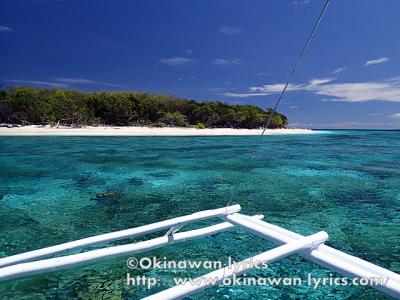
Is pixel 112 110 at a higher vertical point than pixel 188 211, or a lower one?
higher

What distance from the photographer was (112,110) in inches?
2347

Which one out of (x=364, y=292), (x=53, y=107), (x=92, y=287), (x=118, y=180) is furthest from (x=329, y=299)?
(x=53, y=107)

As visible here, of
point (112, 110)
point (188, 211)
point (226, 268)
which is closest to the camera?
point (226, 268)

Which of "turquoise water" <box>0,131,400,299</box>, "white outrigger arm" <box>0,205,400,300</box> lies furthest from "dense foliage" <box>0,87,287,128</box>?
"white outrigger arm" <box>0,205,400,300</box>

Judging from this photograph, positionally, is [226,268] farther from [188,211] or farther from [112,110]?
[112,110]

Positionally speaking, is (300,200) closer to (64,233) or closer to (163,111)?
(64,233)

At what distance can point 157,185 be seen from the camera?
10.2m

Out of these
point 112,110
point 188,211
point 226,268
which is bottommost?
point 188,211

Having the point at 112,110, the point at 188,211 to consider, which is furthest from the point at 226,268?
the point at 112,110

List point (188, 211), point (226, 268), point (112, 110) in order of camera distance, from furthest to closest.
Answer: point (112, 110) → point (188, 211) → point (226, 268)

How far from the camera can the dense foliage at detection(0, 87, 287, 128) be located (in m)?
51.7

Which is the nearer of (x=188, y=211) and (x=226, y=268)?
(x=226, y=268)

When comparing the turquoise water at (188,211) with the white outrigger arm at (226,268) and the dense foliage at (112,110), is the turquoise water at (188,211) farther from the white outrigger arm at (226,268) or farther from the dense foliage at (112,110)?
the dense foliage at (112,110)

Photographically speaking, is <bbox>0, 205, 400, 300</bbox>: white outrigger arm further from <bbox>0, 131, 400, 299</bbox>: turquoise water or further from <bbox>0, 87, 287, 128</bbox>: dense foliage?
<bbox>0, 87, 287, 128</bbox>: dense foliage
